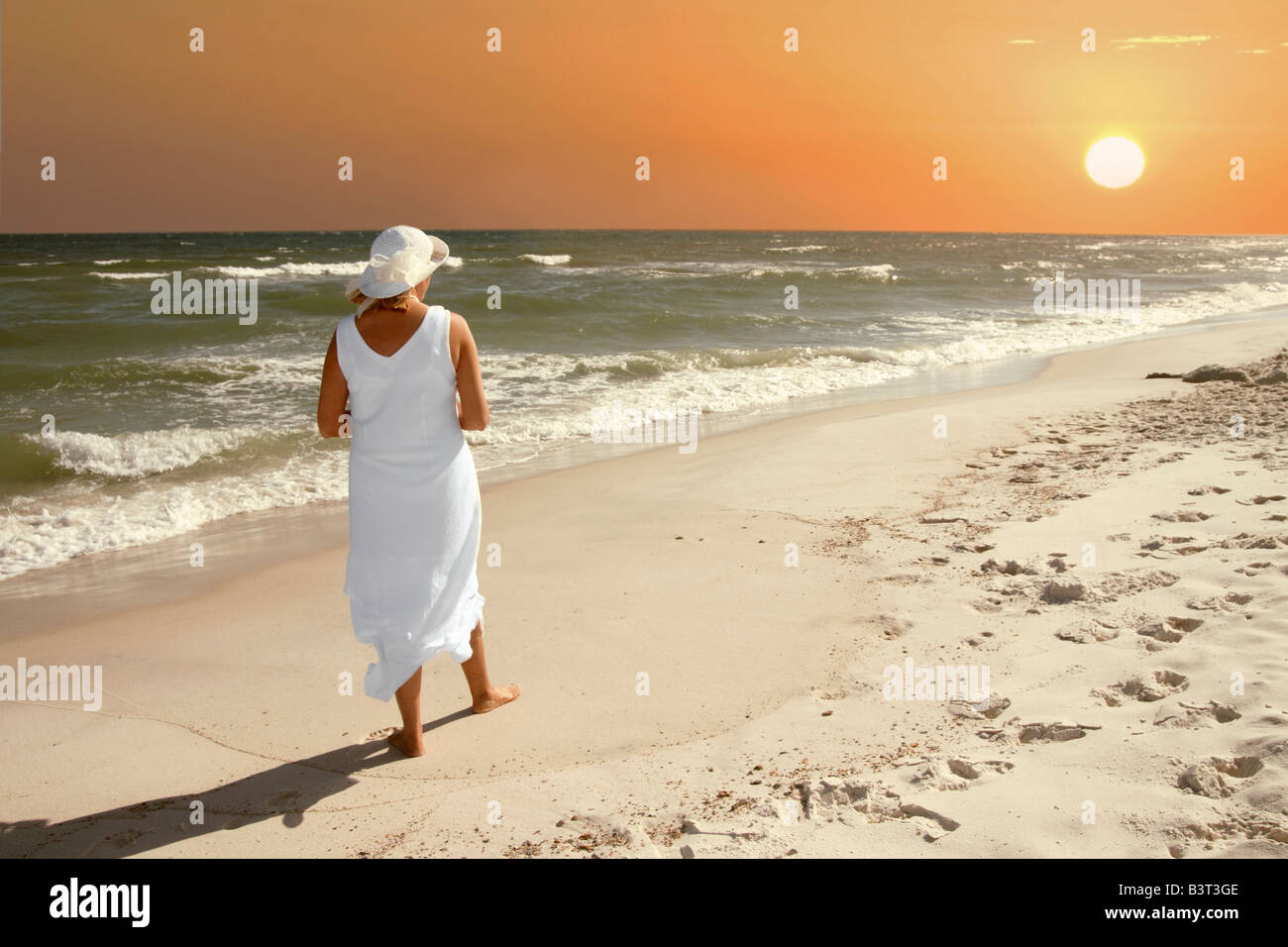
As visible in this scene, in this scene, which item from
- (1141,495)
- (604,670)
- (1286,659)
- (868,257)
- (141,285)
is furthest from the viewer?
(868,257)

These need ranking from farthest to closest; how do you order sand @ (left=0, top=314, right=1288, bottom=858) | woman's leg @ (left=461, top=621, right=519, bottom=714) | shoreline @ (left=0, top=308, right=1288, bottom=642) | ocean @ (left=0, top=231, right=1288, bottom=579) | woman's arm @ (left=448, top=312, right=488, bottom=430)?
ocean @ (left=0, top=231, right=1288, bottom=579) → shoreline @ (left=0, top=308, right=1288, bottom=642) → woman's leg @ (left=461, top=621, right=519, bottom=714) → woman's arm @ (left=448, top=312, right=488, bottom=430) → sand @ (left=0, top=314, right=1288, bottom=858)

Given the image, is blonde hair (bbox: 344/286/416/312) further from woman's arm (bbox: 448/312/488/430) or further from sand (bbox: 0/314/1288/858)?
sand (bbox: 0/314/1288/858)

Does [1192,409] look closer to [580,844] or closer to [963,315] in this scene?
[580,844]

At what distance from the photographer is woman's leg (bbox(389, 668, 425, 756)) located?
3379 mm

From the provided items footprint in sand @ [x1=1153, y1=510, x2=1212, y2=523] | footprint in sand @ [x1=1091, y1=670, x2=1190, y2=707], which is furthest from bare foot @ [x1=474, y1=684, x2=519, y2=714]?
footprint in sand @ [x1=1153, y1=510, x2=1212, y2=523]

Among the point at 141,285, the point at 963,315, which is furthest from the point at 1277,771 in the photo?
the point at 141,285

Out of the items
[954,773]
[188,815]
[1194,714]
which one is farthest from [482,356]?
[1194,714]

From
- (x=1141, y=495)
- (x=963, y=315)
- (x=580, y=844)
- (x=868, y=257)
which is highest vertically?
(x=868, y=257)

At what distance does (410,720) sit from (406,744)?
0.34 ft

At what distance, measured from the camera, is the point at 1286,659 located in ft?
10.8

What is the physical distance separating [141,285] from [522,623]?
28.9 meters

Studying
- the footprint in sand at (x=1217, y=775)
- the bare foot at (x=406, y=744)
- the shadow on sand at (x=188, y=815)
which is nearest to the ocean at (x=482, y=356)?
the shadow on sand at (x=188, y=815)

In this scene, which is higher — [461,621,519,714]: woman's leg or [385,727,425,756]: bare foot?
[461,621,519,714]: woman's leg

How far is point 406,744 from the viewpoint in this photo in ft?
11.3
